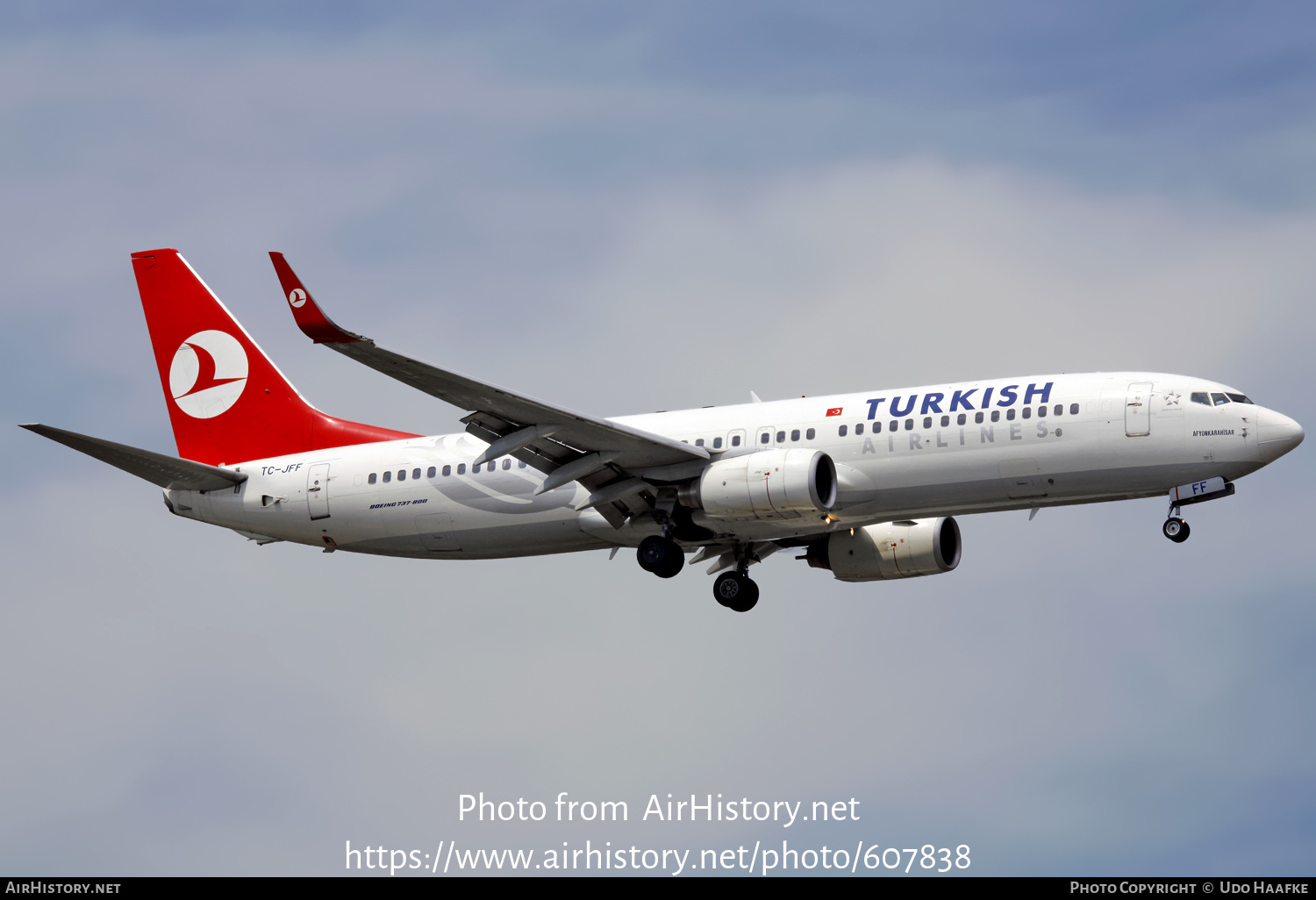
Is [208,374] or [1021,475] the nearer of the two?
[1021,475]

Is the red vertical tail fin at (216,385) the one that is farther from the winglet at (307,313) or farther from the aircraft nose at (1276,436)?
the aircraft nose at (1276,436)

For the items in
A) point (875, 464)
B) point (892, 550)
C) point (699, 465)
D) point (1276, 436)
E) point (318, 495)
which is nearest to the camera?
point (1276, 436)

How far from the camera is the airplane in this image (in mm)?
37688

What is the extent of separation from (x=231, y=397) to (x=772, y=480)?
1726 cm

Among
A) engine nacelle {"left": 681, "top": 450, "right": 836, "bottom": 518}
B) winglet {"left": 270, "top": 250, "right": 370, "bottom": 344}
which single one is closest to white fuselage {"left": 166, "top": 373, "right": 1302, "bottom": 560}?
engine nacelle {"left": 681, "top": 450, "right": 836, "bottom": 518}

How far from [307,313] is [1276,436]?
68.6 feet

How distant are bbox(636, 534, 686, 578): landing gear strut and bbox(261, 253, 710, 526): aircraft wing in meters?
1.06

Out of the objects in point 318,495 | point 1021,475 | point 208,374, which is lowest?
point 1021,475

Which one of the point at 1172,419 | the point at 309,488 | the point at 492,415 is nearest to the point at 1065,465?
the point at 1172,419

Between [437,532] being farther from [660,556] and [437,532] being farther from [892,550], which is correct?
[892,550]

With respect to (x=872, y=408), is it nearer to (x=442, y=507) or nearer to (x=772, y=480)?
(x=772, y=480)

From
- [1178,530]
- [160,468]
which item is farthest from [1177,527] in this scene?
[160,468]

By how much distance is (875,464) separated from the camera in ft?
128

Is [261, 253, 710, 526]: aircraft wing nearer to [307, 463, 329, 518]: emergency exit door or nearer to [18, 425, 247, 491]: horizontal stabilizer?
[307, 463, 329, 518]: emergency exit door
